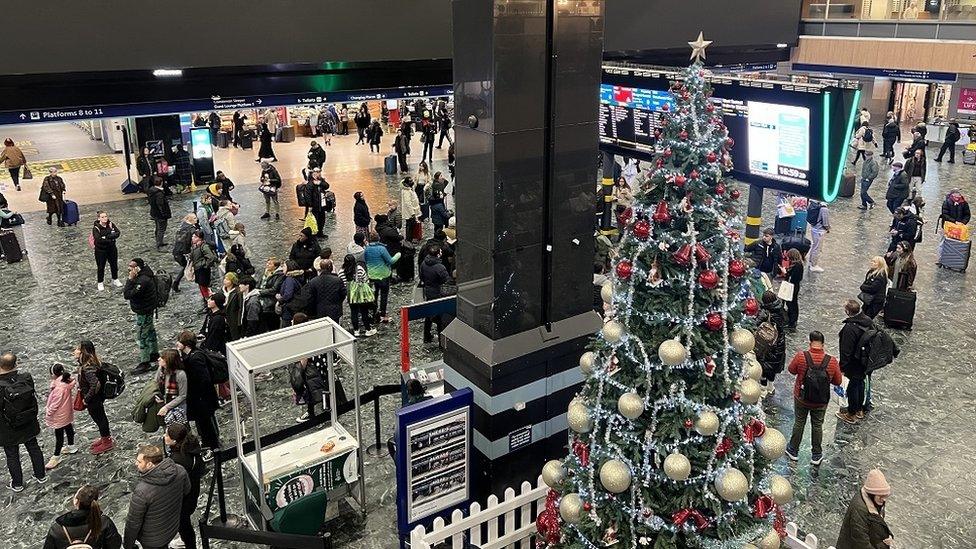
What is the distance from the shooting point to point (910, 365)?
10258mm

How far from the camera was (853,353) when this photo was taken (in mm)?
8594

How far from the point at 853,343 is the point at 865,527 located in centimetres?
331

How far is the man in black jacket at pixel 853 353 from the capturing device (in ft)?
28.0

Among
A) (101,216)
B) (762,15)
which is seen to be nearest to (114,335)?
(101,216)

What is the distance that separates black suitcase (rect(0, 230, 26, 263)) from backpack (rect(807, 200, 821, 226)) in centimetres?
1489

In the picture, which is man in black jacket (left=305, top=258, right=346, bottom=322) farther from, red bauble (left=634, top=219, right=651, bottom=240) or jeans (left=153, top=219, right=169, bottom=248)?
jeans (left=153, top=219, right=169, bottom=248)

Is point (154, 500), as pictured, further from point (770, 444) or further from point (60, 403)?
point (770, 444)

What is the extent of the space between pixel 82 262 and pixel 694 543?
44.0ft

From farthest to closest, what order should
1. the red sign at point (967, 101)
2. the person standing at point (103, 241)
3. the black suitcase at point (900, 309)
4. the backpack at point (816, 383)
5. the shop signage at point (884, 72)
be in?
the red sign at point (967, 101) → the shop signage at point (884, 72) → the person standing at point (103, 241) → the black suitcase at point (900, 309) → the backpack at point (816, 383)

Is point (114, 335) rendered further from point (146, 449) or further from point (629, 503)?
point (629, 503)

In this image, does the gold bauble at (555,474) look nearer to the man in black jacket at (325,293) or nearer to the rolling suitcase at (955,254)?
the man in black jacket at (325,293)

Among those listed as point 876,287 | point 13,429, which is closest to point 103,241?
point 13,429

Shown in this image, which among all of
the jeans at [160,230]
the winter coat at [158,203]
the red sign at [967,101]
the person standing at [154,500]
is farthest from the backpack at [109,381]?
the red sign at [967,101]

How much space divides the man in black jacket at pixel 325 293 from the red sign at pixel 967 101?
82.9ft
